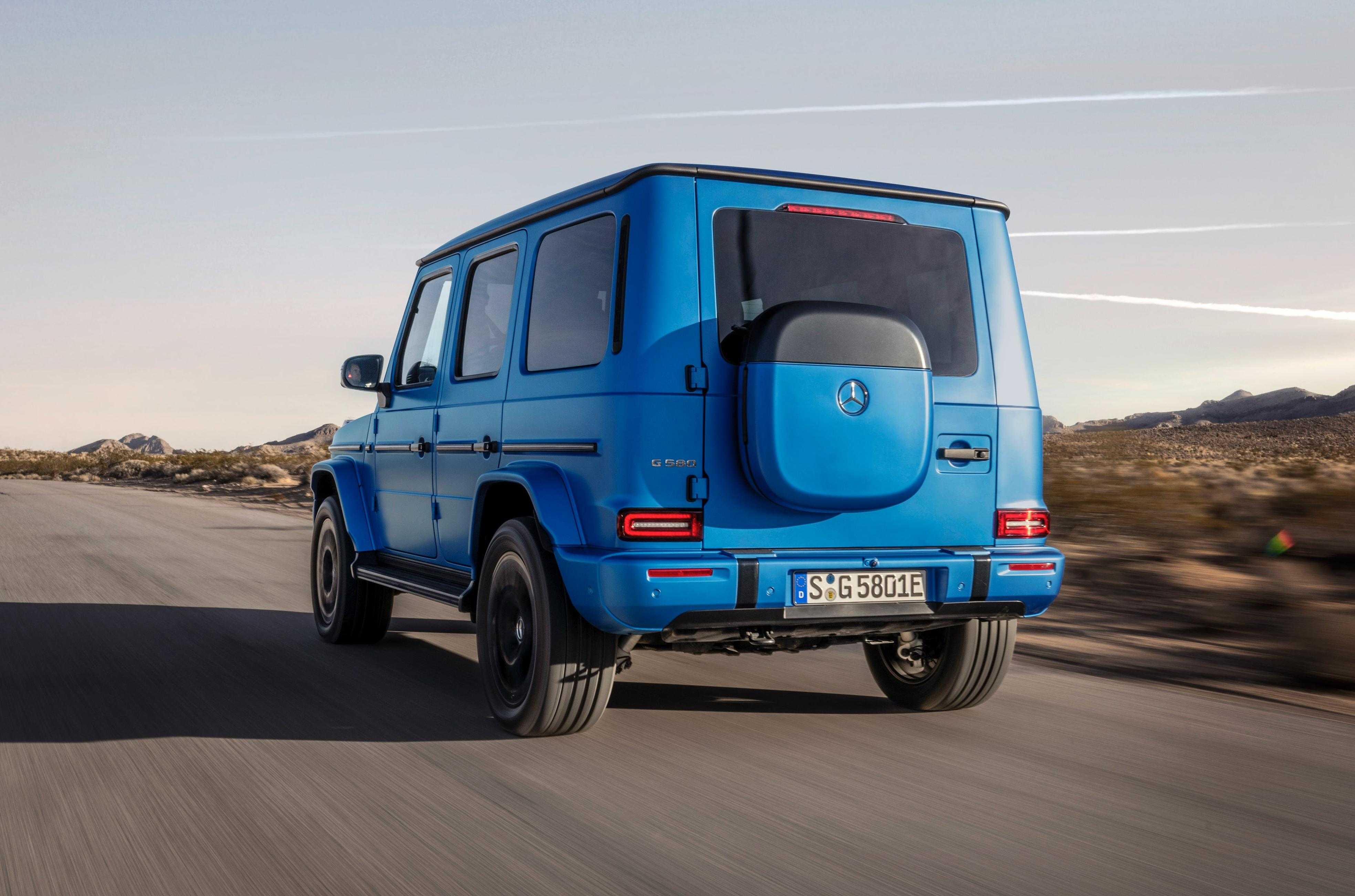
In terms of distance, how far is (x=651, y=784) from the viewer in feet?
14.4

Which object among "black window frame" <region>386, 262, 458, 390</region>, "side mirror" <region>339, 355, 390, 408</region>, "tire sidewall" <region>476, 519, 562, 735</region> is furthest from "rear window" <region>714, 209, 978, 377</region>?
"side mirror" <region>339, 355, 390, 408</region>

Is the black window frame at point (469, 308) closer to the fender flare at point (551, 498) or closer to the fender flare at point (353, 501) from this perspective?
the fender flare at point (551, 498)

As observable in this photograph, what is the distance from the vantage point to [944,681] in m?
5.52

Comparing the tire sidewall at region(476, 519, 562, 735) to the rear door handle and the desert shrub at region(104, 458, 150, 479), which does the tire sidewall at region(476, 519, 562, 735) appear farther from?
the desert shrub at region(104, 458, 150, 479)

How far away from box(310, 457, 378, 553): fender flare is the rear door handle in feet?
12.0

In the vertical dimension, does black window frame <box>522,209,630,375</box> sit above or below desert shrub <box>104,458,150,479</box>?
above

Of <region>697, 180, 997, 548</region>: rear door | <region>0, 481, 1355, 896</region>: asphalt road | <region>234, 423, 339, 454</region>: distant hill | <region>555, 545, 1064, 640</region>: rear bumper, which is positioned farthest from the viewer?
<region>234, 423, 339, 454</region>: distant hill

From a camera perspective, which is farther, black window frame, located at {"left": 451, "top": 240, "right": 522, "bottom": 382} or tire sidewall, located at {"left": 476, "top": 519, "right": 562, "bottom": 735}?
black window frame, located at {"left": 451, "top": 240, "right": 522, "bottom": 382}

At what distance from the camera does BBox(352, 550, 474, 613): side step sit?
584 cm

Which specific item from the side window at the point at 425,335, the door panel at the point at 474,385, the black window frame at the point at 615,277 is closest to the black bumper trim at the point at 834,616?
the black window frame at the point at 615,277

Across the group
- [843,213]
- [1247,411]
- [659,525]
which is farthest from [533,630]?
[1247,411]

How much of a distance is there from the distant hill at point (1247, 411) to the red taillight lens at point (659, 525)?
12116 centimetres

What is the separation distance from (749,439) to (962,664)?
1655 millimetres

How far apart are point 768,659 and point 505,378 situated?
2542mm
